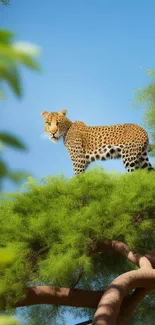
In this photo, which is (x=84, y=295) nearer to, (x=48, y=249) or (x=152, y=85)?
(x=48, y=249)

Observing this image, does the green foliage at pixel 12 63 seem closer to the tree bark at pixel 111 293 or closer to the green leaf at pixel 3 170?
the green leaf at pixel 3 170

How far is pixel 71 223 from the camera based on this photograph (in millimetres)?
6102

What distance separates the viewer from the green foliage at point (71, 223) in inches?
229

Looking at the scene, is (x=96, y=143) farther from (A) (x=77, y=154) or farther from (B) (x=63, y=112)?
(B) (x=63, y=112)

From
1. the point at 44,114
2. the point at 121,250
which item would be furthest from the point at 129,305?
the point at 44,114

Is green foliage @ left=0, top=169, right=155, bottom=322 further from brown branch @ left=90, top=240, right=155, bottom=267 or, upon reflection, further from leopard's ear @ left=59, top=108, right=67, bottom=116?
leopard's ear @ left=59, top=108, right=67, bottom=116

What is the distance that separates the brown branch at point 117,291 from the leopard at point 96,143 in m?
2.89

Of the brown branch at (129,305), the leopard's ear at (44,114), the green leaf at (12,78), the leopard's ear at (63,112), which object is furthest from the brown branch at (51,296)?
the green leaf at (12,78)

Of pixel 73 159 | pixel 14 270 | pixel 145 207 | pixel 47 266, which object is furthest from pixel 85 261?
pixel 73 159

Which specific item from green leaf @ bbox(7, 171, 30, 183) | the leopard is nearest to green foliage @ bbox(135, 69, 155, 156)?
the leopard

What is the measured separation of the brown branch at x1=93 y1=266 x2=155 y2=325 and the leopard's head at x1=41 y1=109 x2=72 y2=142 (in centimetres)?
320

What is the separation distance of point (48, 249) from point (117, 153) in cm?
299

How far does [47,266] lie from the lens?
5828mm

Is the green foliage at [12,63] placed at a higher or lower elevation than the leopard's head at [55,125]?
lower
